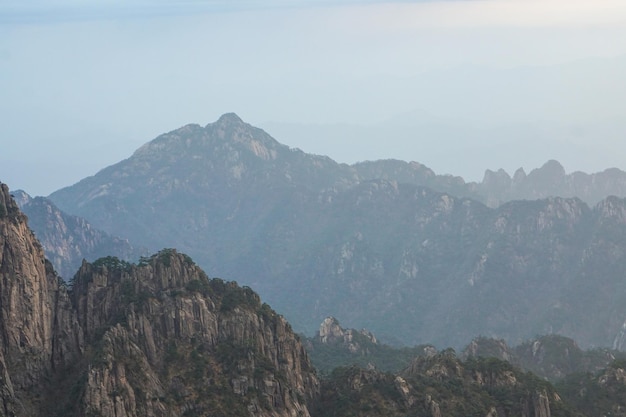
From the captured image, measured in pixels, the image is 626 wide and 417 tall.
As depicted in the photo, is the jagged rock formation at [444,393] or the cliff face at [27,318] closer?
the cliff face at [27,318]

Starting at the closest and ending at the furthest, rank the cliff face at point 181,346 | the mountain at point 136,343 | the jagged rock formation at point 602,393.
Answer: the mountain at point 136,343 < the cliff face at point 181,346 < the jagged rock formation at point 602,393

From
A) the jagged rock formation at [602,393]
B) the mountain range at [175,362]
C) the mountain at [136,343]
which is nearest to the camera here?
the mountain at [136,343]

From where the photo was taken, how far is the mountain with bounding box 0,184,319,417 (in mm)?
106750

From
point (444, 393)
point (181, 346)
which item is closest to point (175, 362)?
point (181, 346)

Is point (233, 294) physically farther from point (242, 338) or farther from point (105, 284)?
point (105, 284)

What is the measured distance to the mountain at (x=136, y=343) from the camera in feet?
350

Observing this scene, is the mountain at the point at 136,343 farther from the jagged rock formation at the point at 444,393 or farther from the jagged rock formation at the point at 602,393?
the jagged rock formation at the point at 602,393

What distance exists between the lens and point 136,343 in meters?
116

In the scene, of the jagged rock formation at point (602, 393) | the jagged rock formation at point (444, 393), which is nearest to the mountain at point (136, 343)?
the jagged rock formation at point (444, 393)

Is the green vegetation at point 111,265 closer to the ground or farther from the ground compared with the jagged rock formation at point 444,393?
farther from the ground

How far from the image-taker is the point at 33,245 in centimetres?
11644

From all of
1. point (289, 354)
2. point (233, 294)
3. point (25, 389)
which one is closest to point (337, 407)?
point (289, 354)

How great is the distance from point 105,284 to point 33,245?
11.5 meters

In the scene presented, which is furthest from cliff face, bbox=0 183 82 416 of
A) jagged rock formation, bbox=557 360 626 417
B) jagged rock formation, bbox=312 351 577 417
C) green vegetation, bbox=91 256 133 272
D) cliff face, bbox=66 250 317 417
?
jagged rock formation, bbox=557 360 626 417
